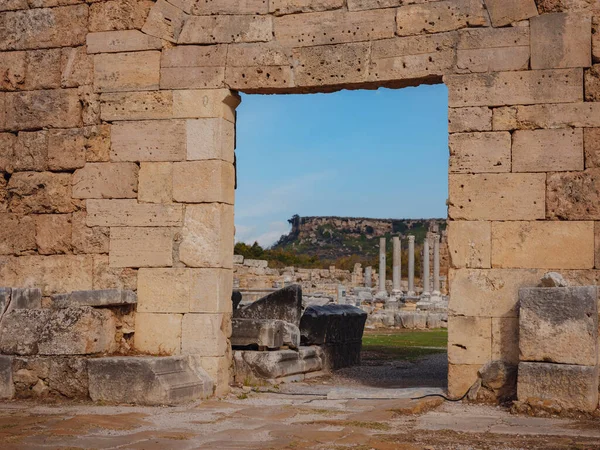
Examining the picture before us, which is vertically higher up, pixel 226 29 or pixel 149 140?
pixel 226 29

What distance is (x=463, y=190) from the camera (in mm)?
7875

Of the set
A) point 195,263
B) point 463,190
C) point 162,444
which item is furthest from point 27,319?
point 463,190

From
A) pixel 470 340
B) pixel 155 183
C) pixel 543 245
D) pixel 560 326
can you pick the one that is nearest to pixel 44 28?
pixel 155 183

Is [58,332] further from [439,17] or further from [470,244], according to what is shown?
[439,17]

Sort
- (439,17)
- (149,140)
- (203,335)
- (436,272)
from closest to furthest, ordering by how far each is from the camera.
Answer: (439,17) → (203,335) → (149,140) → (436,272)

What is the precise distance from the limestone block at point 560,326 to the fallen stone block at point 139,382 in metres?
3.02

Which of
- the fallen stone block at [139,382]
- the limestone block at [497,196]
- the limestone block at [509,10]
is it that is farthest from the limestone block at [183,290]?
the limestone block at [509,10]

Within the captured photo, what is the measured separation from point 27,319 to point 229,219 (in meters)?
2.15

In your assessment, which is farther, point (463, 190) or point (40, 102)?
point (40, 102)

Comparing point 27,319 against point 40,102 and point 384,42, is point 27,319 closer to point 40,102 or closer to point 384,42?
point 40,102

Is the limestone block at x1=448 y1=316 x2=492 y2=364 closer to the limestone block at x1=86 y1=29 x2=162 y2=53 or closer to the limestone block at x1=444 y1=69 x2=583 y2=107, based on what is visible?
the limestone block at x1=444 y1=69 x2=583 y2=107

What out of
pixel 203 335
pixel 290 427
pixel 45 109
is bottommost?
pixel 290 427

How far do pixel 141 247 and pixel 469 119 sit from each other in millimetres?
3407

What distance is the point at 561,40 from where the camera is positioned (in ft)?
25.2
